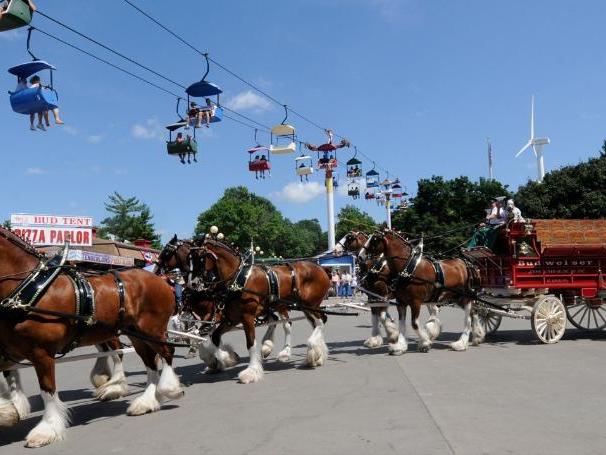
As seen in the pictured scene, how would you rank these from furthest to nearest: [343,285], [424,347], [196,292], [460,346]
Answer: [343,285] → [460,346] → [424,347] → [196,292]

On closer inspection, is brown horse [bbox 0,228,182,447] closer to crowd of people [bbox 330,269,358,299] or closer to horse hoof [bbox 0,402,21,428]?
horse hoof [bbox 0,402,21,428]

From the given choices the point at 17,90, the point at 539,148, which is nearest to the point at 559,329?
the point at 17,90

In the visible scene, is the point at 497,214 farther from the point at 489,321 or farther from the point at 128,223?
the point at 128,223

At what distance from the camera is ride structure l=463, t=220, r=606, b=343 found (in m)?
11.1

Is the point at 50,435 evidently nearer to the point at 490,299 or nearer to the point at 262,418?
the point at 262,418

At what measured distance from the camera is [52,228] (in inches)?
933

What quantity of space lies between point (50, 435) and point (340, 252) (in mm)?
7538

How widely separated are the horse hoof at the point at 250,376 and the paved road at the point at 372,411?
0.51 ft

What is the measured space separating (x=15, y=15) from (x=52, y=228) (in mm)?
18948

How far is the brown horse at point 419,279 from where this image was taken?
10.7m

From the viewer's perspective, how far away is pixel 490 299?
11.9 m

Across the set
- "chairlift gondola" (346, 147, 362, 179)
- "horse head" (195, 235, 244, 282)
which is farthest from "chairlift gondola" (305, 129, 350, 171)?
"horse head" (195, 235, 244, 282)

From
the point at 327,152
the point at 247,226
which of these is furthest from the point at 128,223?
the point at 327,152

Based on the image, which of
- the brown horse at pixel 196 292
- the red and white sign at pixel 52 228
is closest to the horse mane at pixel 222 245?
the brown horse at pixel 196 292
